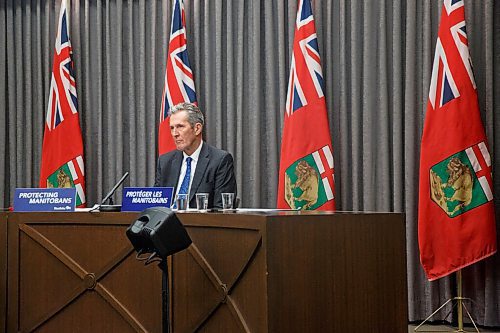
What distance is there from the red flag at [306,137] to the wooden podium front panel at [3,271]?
229cm

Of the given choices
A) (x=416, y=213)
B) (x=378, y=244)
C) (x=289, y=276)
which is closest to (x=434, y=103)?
(x=416, y=213)

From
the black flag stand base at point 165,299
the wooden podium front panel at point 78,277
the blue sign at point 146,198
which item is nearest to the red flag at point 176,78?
the wooden podium front panel at point 78,277

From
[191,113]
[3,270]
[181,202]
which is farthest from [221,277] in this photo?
[191,113]

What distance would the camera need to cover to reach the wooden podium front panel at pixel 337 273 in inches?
107

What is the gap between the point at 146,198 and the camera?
3.47m

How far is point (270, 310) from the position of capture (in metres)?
2.67

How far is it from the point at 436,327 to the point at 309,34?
7.89 ft

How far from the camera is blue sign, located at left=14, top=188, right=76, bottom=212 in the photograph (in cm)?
376

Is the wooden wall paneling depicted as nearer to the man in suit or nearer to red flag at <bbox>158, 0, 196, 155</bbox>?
the man in suit

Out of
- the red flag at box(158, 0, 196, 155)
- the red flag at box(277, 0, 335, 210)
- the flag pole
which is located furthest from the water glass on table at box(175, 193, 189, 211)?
the red flag at box(158, 0, 196, 155)

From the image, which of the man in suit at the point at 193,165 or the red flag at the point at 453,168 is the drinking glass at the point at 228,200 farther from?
the red flag at the point at 453,168

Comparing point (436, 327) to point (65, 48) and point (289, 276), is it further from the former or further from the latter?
point (65, 48)

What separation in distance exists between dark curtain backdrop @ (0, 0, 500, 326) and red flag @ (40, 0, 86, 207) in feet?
0.61

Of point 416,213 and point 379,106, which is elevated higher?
point 379,106
